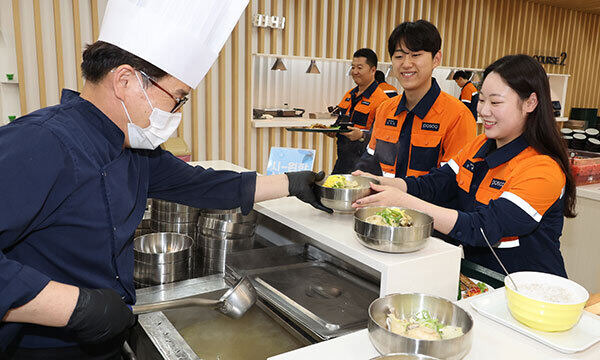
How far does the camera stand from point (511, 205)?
1640 mm

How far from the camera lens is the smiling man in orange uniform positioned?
103 inches

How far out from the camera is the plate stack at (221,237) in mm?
1953

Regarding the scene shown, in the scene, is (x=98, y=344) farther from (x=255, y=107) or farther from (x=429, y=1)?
(x=429, y=1)

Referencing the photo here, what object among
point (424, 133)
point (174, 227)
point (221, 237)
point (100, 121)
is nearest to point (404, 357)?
point (100, 121)

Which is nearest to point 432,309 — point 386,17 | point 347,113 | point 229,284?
point 229,284

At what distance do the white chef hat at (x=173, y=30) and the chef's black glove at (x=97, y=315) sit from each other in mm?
588

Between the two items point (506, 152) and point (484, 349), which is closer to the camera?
point (484, 349)

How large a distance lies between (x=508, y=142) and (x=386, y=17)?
507 centimetres

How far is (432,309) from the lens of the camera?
1.15 meters

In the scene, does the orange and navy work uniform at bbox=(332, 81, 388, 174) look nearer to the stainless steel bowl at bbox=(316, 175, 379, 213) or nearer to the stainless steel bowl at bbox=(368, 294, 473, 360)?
the stainless steel bowl at bbox=(316, 175, 379, 213)

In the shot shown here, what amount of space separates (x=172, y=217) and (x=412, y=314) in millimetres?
1363

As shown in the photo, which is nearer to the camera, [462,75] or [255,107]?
[255,107]

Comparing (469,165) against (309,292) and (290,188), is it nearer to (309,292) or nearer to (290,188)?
(290,188)

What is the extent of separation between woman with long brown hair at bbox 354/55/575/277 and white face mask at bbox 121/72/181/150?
701 millimetres
